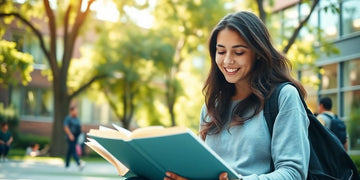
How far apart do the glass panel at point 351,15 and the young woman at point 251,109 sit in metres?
18.9

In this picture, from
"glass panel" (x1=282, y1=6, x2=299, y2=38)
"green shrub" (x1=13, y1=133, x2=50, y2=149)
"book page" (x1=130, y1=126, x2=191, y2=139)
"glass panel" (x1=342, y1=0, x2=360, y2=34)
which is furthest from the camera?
"green shrub" (x1=13, y1=133, x2=50, y2=149)

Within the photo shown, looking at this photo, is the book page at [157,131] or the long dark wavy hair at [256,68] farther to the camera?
the long dark wavy hair at [256,68]

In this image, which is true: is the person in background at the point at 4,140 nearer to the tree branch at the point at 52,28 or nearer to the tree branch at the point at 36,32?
the tree branch at the point at 36,32

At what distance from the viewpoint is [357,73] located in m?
20.8

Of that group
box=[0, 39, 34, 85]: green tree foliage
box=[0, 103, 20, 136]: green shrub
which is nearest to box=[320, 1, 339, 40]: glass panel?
box=[0, 39, 34, 85]: green tree foliage

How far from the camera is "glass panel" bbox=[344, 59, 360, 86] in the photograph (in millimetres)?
20781

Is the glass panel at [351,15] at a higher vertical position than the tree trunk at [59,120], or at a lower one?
higher

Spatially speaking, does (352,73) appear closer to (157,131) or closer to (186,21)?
(186,21)

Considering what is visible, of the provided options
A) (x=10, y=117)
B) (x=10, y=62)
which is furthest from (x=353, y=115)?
(x=10, y=117)

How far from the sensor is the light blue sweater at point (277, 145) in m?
2.36

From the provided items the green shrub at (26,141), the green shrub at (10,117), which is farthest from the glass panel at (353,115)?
the green shrub at (10,117)

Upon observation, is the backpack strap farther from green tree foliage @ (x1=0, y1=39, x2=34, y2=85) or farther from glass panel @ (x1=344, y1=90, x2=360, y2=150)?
glass panel @ (x1=344, y1=90, x2=360, y2=150)

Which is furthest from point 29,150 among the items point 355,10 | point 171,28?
point 355,10

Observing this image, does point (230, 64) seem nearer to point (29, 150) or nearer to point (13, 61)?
point (13, 61)
